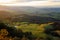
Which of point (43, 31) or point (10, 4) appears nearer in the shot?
point (43, 31)

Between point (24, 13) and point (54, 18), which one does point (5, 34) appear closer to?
point (24, 13)

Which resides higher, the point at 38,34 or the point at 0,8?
the point at 0,8

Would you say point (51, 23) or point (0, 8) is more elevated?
point (0, 8)

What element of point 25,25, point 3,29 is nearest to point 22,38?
point 25,25

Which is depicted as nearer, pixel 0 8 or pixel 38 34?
pixel 38 34

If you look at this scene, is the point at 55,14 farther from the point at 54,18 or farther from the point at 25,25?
the point at 25,25

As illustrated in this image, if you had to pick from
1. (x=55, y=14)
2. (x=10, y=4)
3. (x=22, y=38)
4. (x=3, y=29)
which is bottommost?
(x=22, y=38)

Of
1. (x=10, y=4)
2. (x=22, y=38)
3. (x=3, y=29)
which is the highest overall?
A: (x=10, y=4)

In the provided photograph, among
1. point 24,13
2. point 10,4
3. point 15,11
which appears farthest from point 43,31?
point 10,4
